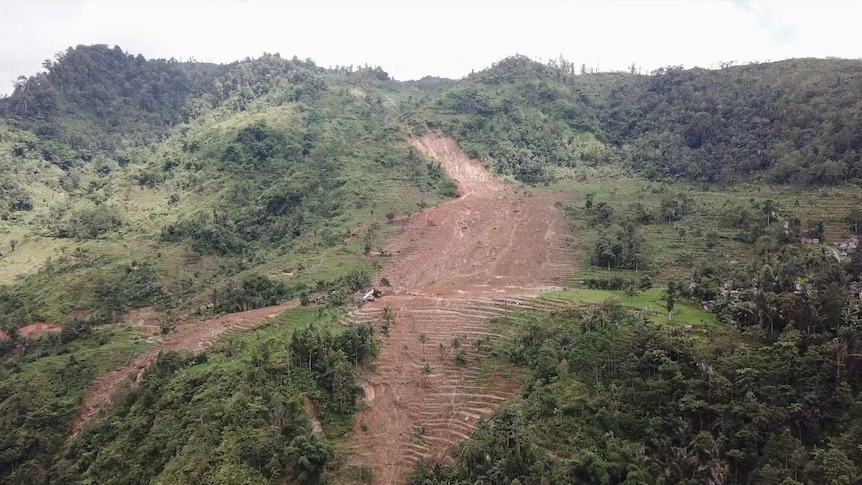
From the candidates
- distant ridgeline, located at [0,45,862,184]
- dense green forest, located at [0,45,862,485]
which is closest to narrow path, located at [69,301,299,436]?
dense green forest, located at [0,45,862,485]

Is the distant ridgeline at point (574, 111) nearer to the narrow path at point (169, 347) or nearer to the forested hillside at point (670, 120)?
the forested hillside at point (670, 120)

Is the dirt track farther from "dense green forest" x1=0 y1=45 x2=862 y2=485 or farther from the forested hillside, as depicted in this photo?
the forested hillside

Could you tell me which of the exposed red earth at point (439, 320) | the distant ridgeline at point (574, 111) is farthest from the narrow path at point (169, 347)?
the distant ridgeline at point (574, 111)

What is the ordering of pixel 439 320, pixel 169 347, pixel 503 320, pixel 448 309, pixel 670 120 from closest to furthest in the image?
pixel 503 320, pixel 439 320, pixel 448 309, pixel 169 347, pixel 670 120

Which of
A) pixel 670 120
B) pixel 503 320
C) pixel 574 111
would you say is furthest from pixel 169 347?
pixel 574 111

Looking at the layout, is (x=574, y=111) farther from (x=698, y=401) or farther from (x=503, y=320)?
(x=698, y=401)

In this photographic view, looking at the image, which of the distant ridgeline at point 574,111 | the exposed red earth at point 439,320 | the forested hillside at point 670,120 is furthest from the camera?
the distant ridgeline at point 574,111
